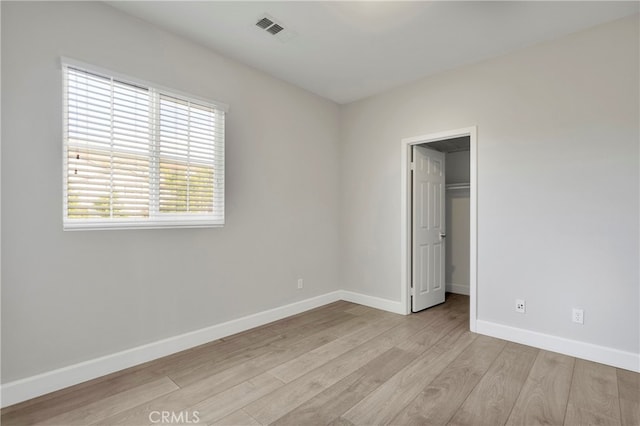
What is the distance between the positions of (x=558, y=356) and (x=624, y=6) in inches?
112

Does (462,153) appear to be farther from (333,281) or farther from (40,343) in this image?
(40,343)

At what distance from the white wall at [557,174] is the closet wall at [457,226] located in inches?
69.1

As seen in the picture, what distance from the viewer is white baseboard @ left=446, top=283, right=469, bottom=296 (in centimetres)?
485

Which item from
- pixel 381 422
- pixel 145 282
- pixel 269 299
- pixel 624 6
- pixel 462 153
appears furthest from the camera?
pixel 462 153

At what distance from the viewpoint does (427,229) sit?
412cm

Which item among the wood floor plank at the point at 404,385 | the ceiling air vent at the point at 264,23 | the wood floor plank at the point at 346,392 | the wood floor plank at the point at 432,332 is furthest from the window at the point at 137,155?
the wood floor plank at the point at 432,332

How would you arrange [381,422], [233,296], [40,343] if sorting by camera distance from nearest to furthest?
[381,422] → [40,343] → [233,296]

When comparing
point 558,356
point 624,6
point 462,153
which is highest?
point 624,6

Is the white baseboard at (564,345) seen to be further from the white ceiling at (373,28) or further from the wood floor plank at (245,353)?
the white ceiling at (373,28)

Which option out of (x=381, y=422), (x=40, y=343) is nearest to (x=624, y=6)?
(x=381, y=422)

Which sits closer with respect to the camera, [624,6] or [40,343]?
[40,343]

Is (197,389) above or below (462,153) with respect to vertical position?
below

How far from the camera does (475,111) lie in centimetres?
330

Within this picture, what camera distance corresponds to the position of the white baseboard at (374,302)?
391 centimetres
